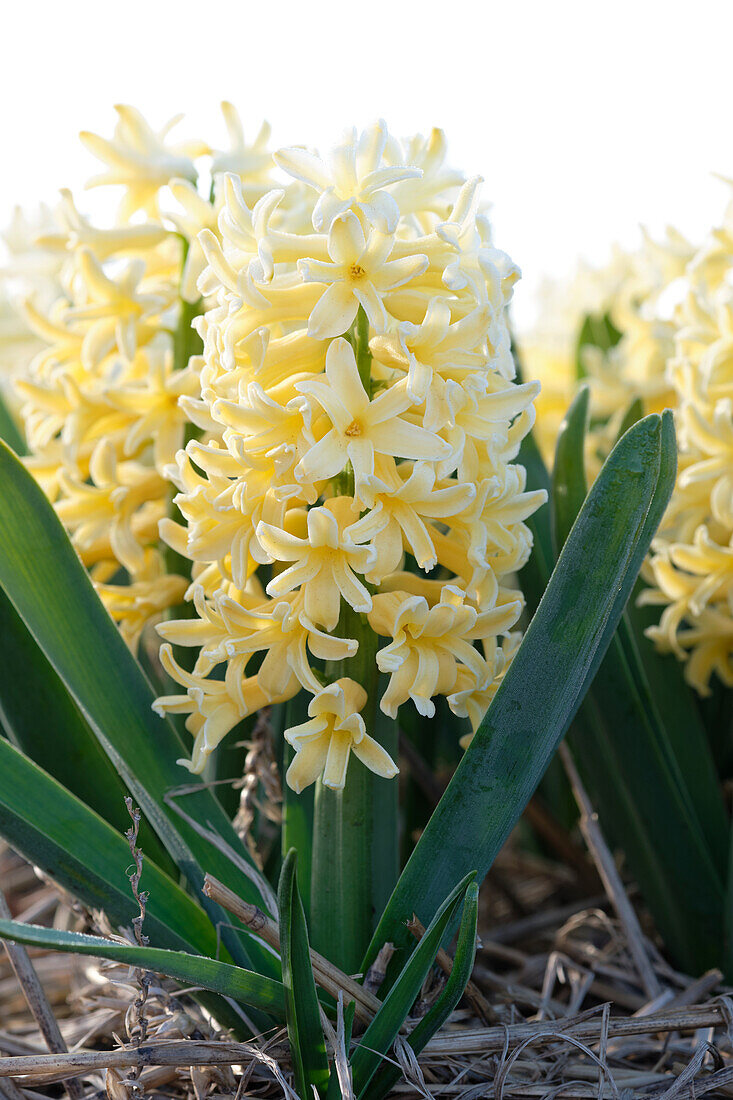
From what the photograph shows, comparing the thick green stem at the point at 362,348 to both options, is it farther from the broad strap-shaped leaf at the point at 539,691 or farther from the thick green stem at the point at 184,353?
the thick green stem at the point at 184,353

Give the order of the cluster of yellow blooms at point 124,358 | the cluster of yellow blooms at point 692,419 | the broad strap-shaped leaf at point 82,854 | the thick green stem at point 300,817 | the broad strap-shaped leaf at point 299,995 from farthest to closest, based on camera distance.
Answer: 1. the cluster of yellow blooms at point 692,419
2. the cluster of yellow blooms at point 124,358
3. the thick green stem at point 300,817
4. the broad strap-shaped leaf at point 82,854
5. the broad strap-shaped leaf at point 299,995

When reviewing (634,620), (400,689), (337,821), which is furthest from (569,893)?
(400,689)

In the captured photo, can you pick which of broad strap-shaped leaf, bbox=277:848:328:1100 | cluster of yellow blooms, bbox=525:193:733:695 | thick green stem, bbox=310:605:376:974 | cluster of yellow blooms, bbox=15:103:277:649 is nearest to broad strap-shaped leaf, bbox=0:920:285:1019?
broad strap-shaped leaf, bbox=277:848:328:1100

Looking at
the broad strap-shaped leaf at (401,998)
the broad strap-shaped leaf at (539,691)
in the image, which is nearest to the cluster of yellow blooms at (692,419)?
the broad strap-shaped leaf at (539,691)

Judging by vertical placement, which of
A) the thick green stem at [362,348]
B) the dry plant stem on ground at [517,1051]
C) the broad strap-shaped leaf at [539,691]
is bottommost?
the dry plant stem on ground at [517,1051]

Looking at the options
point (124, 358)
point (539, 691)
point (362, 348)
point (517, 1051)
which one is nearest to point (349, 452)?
point (362, 348)

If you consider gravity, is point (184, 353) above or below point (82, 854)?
above

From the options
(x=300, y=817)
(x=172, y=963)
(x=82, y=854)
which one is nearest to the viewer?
(x=172, y=963)

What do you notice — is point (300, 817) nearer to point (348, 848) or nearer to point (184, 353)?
point (348, 848)
